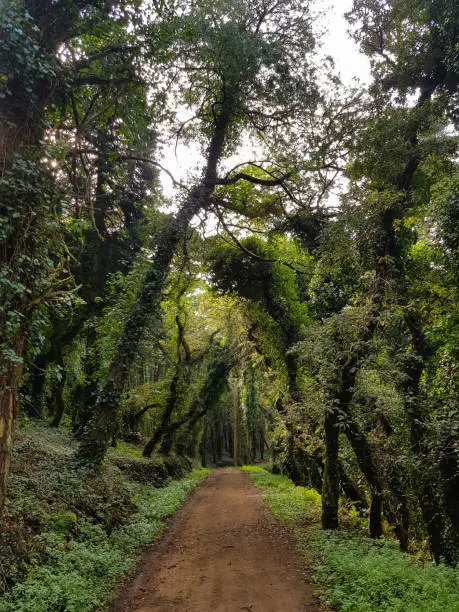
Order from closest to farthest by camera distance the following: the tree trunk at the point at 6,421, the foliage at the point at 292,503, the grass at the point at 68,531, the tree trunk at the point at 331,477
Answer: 1. the tree trunk at the point at 6,421
2. the grass at the point at 68,531
3. the tree trunk at the point at 331,477
4. the foliage at the point at 292,503

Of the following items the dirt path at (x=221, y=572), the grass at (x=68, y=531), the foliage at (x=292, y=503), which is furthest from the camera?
the foliage at (x=292, y=503)

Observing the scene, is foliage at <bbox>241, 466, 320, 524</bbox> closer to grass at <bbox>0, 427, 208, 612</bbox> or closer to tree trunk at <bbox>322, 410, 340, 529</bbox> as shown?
tree trunk at <bbox>322, 410, 340, 529</bbox>

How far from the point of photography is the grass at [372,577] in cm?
519

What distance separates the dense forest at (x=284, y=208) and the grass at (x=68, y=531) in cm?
21

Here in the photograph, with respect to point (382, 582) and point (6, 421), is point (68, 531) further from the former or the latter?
point (382, 582)

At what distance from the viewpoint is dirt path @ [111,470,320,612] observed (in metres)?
5.92

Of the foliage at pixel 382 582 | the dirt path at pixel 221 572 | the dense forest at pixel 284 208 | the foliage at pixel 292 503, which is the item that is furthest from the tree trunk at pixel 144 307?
the foliage at pixel 382 582

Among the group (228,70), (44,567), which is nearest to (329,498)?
(44,567)

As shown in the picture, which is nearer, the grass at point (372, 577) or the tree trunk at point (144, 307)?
the grass at point (372, 577)

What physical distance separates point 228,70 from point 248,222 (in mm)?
6089

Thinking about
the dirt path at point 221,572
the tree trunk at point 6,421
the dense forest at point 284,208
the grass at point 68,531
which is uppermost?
the dense forest at point 284,208

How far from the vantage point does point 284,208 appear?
14523 millimetres

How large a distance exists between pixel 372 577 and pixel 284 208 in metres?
11.6

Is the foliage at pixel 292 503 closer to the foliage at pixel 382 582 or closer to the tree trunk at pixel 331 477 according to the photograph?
the tree trunk at pixel 331 477
